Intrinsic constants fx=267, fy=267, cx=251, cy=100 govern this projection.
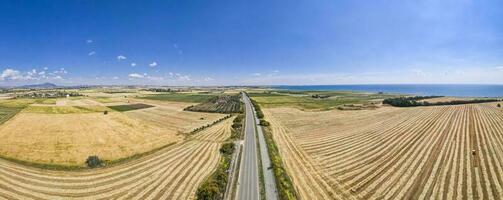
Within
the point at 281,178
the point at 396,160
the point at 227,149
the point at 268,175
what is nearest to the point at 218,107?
the point at 227,149

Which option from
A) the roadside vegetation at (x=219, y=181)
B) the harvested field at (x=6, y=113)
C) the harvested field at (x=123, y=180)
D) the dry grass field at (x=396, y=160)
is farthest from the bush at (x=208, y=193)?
the harvested field at (x=6, y=113)

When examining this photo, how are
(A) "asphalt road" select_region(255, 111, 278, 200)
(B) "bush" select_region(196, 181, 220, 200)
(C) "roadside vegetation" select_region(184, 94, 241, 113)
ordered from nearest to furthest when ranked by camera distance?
1. (B) "bush" select_region(196, 181, 220, 200)
2. (A) "asphalt road" select_region(255, 111, 278, 200)
3. (C) "roadside vegetation" select_region(184, 94, 241, 113)

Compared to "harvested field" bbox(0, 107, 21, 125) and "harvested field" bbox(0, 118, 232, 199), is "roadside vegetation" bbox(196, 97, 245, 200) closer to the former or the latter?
"harvested field" bbox(0, 118, 232, 199)

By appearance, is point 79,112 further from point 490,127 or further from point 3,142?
point 490,127

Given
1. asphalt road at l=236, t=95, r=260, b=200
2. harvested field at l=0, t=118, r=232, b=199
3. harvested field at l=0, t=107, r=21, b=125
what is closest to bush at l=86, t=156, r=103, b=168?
harvested field at l=0, t=118, r=232, b=199

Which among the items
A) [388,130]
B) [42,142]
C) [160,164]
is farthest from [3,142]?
[388,130]

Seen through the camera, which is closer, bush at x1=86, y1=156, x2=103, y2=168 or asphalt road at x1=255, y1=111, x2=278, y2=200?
asphalt road at x1=255, y1=111, x2=278, y2=200
